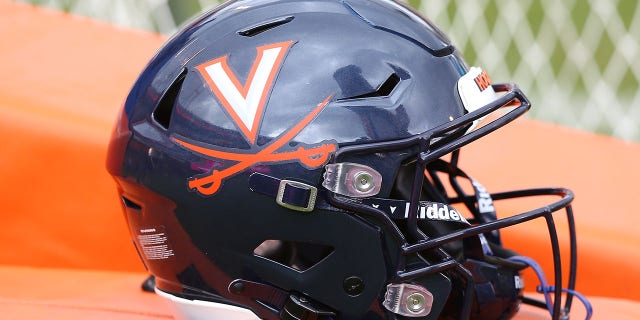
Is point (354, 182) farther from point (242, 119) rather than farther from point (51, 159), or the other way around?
point (51, 159)

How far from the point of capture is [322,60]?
1.24m

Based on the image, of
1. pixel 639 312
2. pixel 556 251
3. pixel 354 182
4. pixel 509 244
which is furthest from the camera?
pixel 509 244

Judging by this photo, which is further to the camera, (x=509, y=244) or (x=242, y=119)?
(x=509, y=244)

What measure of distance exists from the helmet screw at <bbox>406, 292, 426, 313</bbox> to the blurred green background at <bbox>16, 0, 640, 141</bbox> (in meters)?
3.20

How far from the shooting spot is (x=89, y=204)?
192 cm

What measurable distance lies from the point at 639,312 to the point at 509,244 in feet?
1.02

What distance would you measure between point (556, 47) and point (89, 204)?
3456 mm

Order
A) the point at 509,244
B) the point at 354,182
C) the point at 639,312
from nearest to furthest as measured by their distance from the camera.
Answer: the point at 354,182 < the point at 639,312 < the point at 509,244

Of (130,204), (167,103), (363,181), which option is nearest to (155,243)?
(130,204)

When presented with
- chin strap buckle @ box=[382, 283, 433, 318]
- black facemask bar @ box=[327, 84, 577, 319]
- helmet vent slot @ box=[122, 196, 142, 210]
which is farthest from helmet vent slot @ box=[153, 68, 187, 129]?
chin strap buckle @ box=[382, 283, 433, 318]

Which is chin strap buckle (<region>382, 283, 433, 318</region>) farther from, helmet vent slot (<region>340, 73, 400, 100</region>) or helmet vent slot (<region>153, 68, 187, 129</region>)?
helmet vent slot (<region>153, 68, 187, 129</region>)

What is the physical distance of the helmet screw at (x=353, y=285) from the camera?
125 centimetres

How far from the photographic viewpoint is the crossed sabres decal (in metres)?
1.21

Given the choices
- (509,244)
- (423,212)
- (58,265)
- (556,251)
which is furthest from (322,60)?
(58,265)
